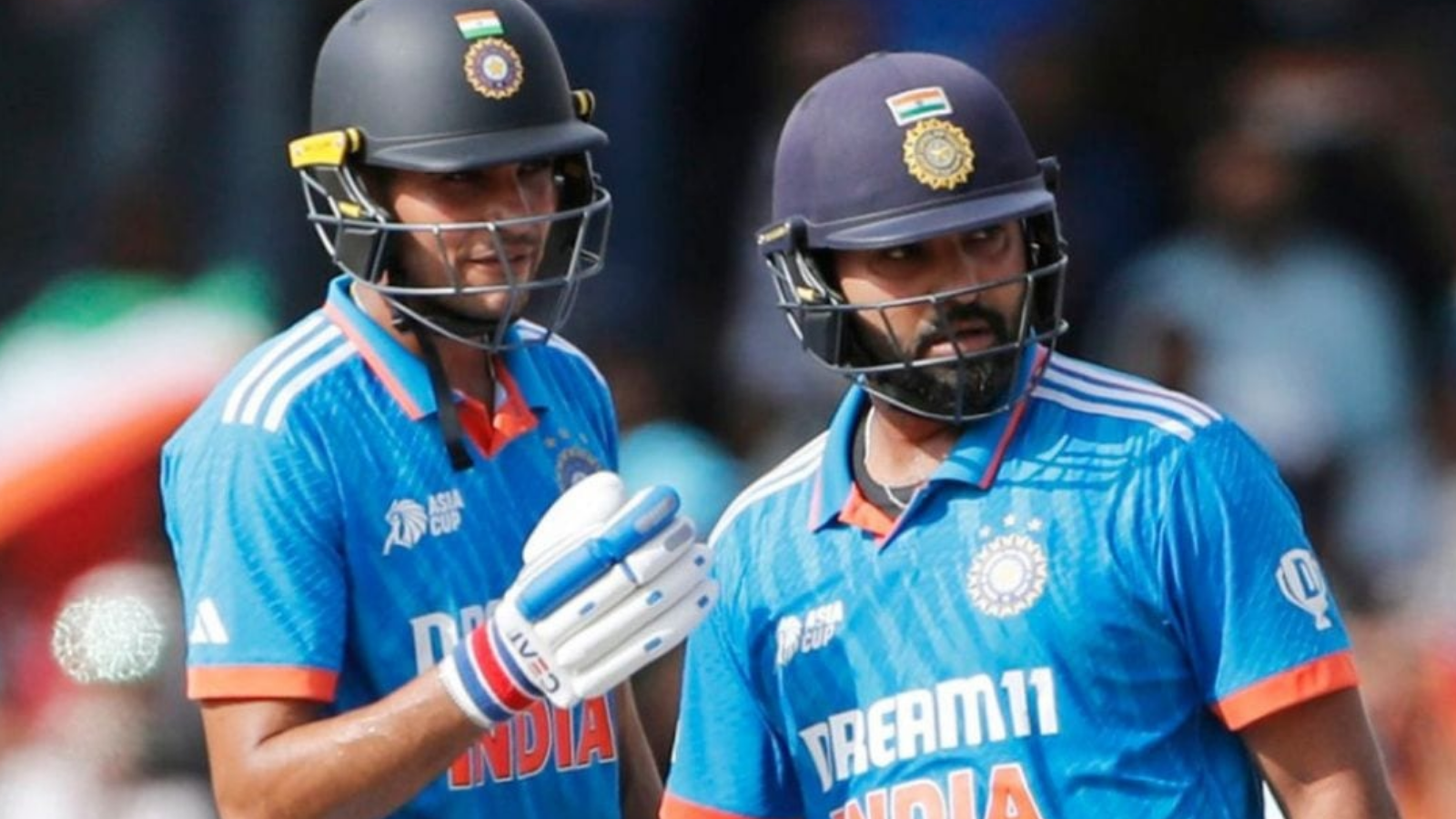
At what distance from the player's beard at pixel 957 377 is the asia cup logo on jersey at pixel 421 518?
640mm

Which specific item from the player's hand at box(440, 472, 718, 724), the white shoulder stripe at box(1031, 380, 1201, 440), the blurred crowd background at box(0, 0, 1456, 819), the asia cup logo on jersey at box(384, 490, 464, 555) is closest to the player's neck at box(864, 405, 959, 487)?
the white shoulder stripe at box(1031, 380, 1201, 440)

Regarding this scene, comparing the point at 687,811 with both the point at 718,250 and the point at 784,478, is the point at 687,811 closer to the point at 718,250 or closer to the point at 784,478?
the point at 784,478

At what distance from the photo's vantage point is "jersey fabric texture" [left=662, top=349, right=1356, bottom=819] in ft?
11.7

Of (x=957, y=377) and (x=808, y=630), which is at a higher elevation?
(x=957, y=377)

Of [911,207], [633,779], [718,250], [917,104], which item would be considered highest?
[917,104]

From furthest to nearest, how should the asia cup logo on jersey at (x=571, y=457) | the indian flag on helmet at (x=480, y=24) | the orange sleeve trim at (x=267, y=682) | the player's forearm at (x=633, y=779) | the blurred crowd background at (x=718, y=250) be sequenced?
the blurred crowd background at (x=718, y=250) < the player's forearm at (x=633, y=779) < the asia cup logo on jersey at (x=571, y=457) < the indian flag on helmet at (x=480, y=24) < the orange sleeve trim at (x=267, y=682)

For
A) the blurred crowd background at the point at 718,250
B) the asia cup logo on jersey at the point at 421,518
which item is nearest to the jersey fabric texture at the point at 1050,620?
the asia cup logo on jersey at the point at 421,518

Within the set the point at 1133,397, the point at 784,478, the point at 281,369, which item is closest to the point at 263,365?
the point at 281,369

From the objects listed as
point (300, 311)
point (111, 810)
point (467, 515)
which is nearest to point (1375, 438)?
point (300, 311)

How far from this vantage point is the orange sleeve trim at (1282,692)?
355 centimetres

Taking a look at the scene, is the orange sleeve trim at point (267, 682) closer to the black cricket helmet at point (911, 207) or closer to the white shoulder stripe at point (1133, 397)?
the black cricket helmet at point (911, 207)

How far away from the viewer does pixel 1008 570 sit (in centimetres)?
368

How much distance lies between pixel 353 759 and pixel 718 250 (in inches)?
166

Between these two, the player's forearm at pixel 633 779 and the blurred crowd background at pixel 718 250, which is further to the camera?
the blurred crowd background at pixel 718 250
